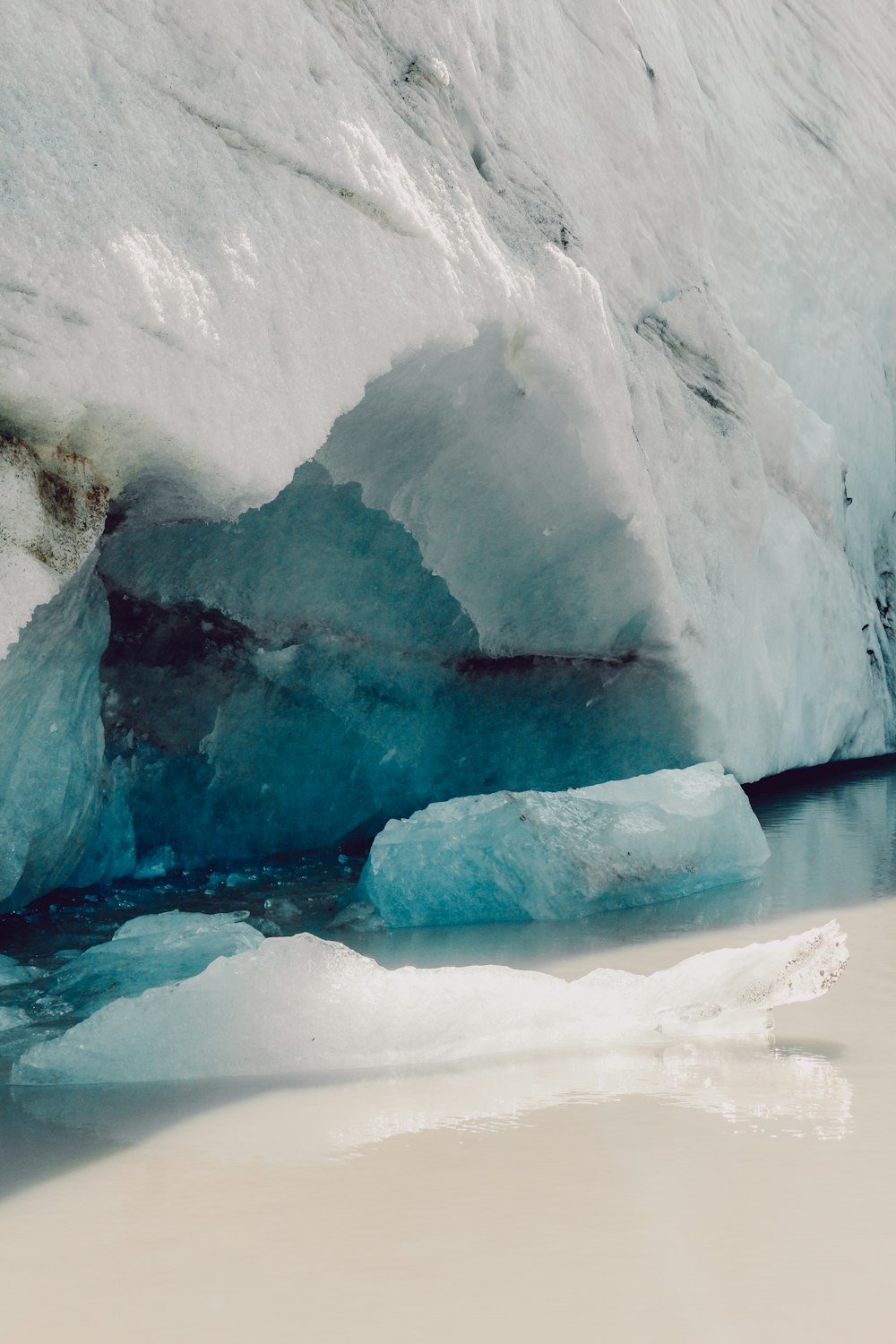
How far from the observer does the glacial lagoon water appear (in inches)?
41.7

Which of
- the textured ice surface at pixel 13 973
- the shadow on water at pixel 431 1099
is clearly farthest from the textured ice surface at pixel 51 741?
the shadow on water at pixel 431 1099

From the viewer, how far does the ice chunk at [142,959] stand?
2191 millimetres

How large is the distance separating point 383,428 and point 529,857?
1129 mm

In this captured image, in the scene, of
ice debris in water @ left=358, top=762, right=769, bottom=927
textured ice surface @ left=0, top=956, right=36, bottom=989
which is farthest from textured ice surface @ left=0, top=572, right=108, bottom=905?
ice debris in water @ left=358, top=762, right=769, bottom=927

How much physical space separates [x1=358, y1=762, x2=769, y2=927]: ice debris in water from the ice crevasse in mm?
790

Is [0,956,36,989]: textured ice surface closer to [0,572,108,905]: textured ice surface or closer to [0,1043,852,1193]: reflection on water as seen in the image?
[0,572,108,905]: textured ice surface

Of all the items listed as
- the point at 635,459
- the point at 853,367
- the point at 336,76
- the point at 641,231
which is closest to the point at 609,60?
the point at 641,231

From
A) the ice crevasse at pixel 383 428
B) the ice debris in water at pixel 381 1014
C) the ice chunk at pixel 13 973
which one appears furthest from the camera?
the ice chunk at pixel 13 973

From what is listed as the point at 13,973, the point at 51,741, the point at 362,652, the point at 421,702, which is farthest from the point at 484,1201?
the point at 421,702

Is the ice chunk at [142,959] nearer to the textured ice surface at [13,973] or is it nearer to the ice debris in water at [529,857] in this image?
the textured ice surface at [13,973]

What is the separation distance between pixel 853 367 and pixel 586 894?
14.4 feet

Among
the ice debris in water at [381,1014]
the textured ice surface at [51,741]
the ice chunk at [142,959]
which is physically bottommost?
the textured ice surface at [51,741]

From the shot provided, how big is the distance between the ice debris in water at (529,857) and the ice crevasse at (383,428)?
79cm

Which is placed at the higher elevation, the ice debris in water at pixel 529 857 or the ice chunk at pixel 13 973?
the ice debris in water at pixel 529 857
